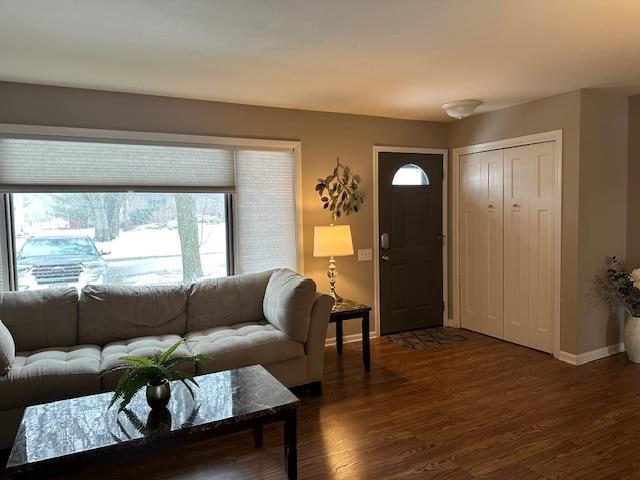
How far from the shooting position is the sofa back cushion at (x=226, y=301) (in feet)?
11.6

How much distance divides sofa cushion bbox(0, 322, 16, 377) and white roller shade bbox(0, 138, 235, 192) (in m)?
1.16

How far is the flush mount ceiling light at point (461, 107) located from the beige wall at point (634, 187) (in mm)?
1360

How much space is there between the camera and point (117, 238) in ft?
12.3

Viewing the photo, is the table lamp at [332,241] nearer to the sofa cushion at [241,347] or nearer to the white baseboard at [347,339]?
the white baseboard at [347,339]

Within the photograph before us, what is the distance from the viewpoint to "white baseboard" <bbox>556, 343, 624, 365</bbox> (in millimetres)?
3875

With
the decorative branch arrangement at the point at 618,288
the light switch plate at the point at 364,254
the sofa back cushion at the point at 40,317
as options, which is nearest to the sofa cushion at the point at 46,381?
the sofa back cushion at the point at 40,317

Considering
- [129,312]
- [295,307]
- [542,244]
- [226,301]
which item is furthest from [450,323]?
[129,312]

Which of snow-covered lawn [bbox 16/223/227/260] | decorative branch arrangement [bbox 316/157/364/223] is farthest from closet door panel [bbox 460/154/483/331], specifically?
snow-covered lawn [bbox 16/223/227/260]

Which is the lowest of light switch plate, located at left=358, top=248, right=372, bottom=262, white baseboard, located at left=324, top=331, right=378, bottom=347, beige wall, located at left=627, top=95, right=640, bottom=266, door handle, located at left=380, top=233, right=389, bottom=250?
white baseboard, located at left=324, top=331, right=378, bottom=347

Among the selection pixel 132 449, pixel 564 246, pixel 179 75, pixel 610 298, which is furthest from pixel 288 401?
pixel 610 298

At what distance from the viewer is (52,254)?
3.54 metres

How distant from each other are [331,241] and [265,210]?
709 millimetres

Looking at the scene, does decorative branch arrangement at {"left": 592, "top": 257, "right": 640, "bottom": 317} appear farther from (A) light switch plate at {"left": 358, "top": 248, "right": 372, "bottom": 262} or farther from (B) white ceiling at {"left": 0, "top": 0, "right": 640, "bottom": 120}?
(A) light switch plate at {"left": 358, "top": 248, "right": 372, "bottom": 262}

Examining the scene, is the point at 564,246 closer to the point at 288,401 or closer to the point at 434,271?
the point at 434,271
